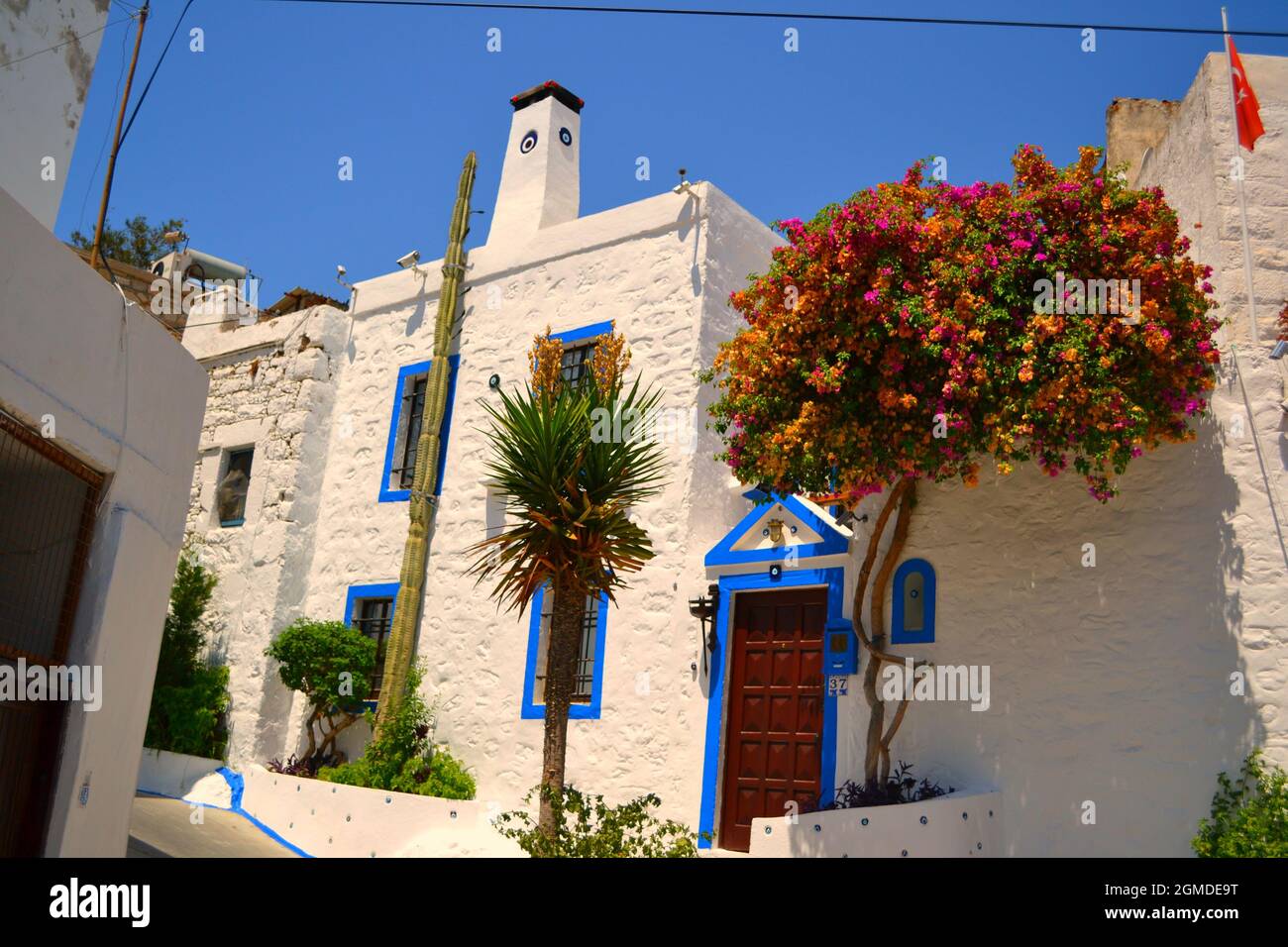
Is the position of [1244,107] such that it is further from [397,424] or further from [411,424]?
[397,424]

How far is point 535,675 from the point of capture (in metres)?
13.1

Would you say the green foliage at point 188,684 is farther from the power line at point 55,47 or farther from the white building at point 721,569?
the power line at point 55,47

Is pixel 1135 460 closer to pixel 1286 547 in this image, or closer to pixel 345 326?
pixel 1286 547

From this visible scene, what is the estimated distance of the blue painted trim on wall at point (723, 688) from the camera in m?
10.5

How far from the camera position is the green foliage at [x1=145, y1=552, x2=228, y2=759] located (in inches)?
594

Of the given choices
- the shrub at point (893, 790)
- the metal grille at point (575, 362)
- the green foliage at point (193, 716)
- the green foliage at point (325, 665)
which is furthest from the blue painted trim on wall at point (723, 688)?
the green foliage at point (193, 716)

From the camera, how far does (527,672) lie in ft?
43.0

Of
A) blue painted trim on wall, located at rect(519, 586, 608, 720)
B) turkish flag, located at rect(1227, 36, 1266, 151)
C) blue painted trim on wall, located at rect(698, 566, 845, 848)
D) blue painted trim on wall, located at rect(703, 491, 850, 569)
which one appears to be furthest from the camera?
blue painted trim on wall, located at rect(519, 586, 608, 720)

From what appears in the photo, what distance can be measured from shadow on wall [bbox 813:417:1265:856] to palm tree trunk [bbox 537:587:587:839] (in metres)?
2.75

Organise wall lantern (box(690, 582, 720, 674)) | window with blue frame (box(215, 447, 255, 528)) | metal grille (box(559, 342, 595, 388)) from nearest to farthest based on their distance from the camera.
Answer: wall lantern (box(690, 582, 720, 674))
metal grille (box(559, 342, 595, 388))
window with blue frame (box(215, 447, 255, 528))

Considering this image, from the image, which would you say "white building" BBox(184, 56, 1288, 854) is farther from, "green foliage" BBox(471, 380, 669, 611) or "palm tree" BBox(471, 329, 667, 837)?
"green foliage" BBox(471, 380, 669, 611)

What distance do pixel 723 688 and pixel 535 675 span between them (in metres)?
2.49

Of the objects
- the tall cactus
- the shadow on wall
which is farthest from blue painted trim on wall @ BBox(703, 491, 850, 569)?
the tall cactus

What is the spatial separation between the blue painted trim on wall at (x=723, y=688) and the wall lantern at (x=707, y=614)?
52mm
